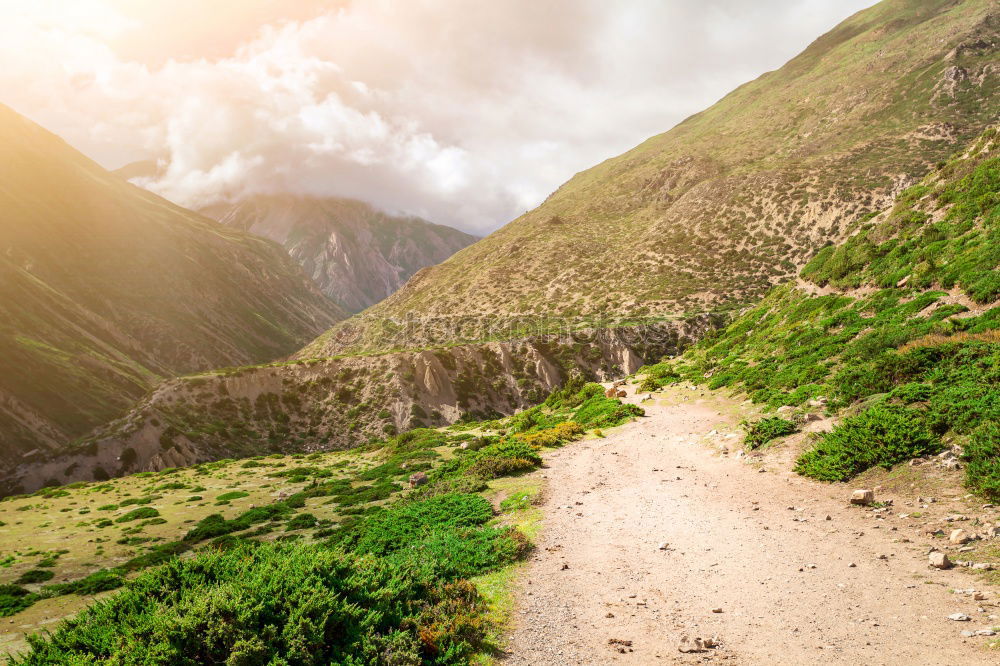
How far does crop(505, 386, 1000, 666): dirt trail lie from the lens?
22.7ft

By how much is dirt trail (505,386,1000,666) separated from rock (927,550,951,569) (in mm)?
192

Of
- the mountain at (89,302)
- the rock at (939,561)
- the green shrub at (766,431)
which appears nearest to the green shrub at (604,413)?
the green shrub at (766,431)

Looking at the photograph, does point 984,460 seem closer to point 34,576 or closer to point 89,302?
point 34,576

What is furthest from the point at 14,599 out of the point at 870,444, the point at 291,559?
the point at 870,444

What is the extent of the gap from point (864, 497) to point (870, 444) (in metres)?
2.19

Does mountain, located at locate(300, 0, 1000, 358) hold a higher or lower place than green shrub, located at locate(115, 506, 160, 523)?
higher

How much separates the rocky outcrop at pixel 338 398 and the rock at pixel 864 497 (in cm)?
5134

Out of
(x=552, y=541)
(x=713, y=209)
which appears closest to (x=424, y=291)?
(x=713, y=209)

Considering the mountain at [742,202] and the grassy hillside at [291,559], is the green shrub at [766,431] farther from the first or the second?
the mountain at [742,202]

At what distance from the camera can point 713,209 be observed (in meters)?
91.7

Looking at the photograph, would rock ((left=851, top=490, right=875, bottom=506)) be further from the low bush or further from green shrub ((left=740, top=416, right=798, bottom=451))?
the low bush

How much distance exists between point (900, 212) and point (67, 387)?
372 feet

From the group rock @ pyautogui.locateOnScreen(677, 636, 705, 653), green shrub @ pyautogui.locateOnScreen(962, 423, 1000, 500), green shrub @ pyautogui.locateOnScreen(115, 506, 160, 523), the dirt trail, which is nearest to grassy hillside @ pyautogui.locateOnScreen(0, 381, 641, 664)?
green shrub @ pyautogui.locateOnScreen(115, 506, 160, 523)

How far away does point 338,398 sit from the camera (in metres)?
62.6
